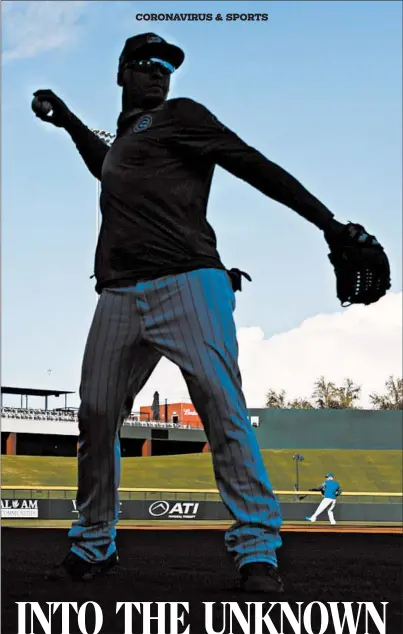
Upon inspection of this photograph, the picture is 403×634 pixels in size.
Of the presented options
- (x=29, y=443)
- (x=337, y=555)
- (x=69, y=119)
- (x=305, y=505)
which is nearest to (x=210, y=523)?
(x=305, y=505)

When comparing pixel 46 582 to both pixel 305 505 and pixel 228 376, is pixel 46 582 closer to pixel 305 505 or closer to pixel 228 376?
pixel 228 376

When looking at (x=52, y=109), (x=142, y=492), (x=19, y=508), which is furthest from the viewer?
(x=142, y=492)

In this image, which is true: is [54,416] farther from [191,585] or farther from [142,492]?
[191,585]

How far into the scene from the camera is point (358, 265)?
10.5ft

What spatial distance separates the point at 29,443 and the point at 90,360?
161 ft

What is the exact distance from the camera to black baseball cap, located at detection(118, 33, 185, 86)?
3459 mm

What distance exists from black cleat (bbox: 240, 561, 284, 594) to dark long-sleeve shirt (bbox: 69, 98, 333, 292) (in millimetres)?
1087

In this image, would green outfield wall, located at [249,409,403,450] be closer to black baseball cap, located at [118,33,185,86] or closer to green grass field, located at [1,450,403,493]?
green grass field, located at [1,450,403,493]

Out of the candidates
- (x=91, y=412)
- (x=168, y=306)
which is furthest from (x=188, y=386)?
(x=91, y=412)

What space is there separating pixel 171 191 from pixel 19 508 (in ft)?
61.0

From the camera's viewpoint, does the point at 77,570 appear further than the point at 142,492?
No

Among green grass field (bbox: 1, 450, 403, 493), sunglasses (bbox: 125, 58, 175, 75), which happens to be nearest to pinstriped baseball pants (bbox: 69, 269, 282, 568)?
sunglasses (bbox: 125, 58, 175, 75)

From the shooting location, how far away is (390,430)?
52625 mm

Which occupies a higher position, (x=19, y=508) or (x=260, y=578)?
(x=260, y=578)
